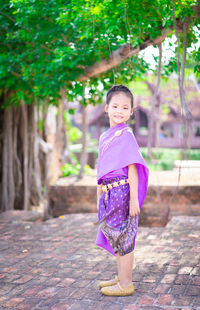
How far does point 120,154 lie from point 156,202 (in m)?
4.44

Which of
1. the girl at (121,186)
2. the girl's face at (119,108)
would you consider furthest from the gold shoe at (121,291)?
the girl's face at (119,108)

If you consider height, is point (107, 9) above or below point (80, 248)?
above

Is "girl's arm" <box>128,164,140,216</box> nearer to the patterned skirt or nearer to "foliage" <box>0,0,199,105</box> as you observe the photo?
the patterned skirt

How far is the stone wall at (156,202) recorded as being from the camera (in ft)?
22.6

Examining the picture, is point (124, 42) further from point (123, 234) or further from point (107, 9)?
point (123, 234)

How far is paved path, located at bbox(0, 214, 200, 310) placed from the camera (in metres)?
2.71

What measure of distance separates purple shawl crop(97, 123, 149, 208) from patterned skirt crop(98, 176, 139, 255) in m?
0.11

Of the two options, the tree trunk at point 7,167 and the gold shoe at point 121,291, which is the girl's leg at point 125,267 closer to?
the gold shoe at point 121,291

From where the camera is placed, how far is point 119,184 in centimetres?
274

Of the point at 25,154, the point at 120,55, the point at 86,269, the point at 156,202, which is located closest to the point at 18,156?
the point at 25,154

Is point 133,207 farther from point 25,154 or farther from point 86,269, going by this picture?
point 25,154

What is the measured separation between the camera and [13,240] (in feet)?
15.1

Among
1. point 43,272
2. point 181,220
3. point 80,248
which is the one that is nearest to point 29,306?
point 43,272

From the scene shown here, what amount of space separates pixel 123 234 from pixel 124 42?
2879mm
